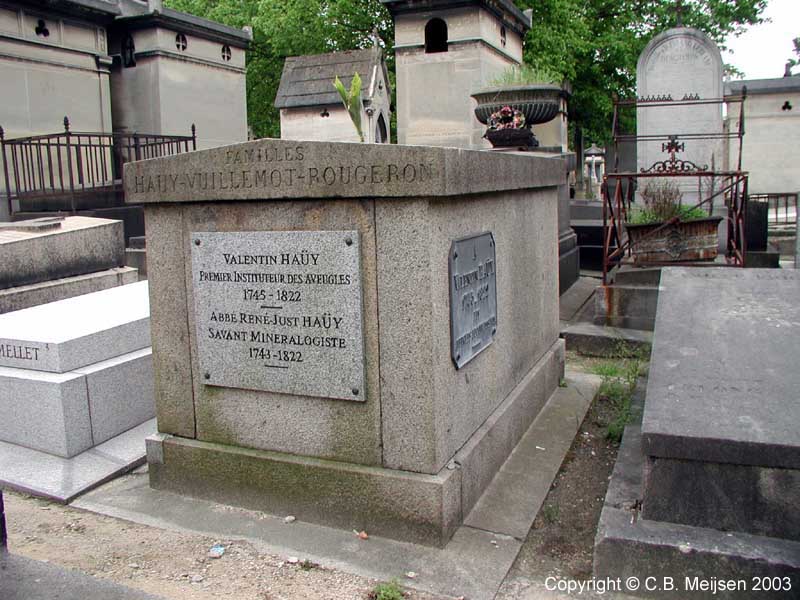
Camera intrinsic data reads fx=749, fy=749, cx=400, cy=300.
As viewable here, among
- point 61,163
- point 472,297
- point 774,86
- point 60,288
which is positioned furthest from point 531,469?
point 774,86

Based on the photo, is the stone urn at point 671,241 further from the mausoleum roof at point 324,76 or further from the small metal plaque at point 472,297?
the mausoleum roof at point 324,76

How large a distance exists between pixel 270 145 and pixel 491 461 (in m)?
1.94

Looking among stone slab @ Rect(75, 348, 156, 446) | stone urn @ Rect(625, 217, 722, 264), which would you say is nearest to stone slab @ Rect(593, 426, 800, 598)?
stone slab @ Rect(75, 348, 156, 446)

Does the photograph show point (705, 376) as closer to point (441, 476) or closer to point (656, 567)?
point (656, 567)

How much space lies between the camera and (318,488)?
11.4ft

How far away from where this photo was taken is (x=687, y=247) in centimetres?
774

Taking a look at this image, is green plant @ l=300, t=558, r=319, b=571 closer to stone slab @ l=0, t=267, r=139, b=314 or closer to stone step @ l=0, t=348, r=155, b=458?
stone step @ l=0, t=348, r=155, b=458

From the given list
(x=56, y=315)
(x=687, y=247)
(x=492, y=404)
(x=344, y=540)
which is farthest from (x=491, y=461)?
(x=687, y=247)

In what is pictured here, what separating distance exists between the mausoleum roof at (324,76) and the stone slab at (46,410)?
37.8 ft

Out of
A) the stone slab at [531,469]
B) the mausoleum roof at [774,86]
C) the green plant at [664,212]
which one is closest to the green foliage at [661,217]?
the green plant at [664,212]

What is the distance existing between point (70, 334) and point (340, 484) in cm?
195

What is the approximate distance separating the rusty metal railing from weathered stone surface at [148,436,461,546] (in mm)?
7116

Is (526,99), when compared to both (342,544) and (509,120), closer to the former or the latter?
(509,120)

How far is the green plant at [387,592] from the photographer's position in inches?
112
